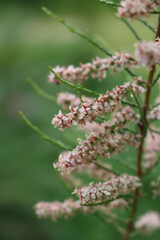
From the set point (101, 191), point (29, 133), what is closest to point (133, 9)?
point (101, 191)

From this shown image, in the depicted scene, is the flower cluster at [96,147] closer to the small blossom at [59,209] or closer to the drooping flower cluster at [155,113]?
the drooping flower cluster at [155,113]

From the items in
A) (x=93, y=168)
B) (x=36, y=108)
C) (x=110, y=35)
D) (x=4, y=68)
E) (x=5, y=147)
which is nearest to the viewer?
(x=93, y=168)

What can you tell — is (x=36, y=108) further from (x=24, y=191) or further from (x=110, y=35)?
(x=110, y=35)

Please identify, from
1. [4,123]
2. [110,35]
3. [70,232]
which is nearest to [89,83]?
[4,123]

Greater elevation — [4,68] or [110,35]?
[110,35]

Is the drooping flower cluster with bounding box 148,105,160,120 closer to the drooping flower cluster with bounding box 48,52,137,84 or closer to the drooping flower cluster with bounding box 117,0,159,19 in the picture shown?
the drooping flower cluster with bounding box 48,52,137,84

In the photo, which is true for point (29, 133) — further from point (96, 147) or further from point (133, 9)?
point (133, 9)

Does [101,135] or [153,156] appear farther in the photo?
[153,156]

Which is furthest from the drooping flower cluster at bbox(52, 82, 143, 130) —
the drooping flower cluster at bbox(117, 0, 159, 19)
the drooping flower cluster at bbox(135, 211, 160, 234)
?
the drooping flower cluster at bbox(135, 211, 160, 234)
